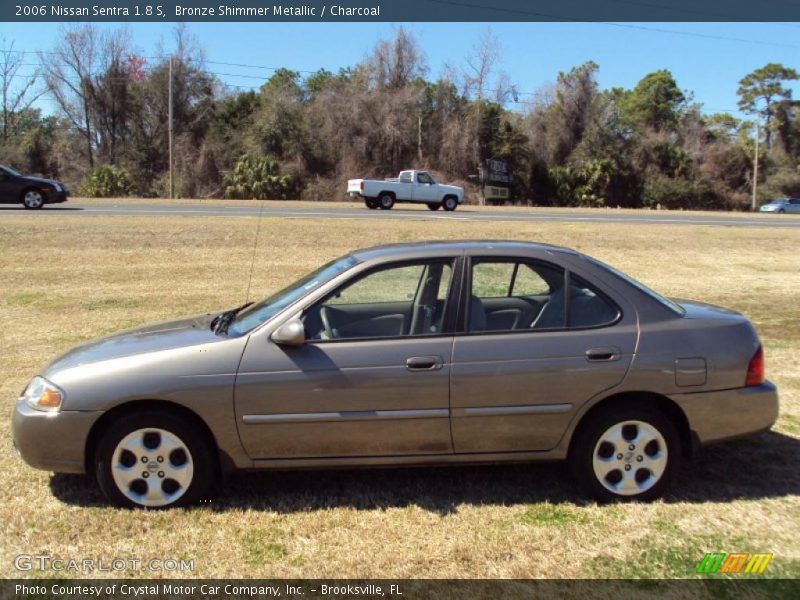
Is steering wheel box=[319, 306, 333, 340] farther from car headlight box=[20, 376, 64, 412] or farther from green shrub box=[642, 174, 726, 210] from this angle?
green shrub box=[642, 174, 726, 210]

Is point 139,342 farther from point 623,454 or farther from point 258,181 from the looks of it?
point 258,181

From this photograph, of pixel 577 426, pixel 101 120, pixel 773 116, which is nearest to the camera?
pixel 577 426

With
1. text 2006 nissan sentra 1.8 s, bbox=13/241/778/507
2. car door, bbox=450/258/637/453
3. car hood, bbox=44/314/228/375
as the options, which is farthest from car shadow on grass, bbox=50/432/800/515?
car hood, bbox=44/314/228/375

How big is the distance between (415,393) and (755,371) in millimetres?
2106

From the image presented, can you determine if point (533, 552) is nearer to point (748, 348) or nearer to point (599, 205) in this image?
point (748, 348)

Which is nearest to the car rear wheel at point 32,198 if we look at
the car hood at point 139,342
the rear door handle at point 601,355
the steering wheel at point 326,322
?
the car hood at point 139,342

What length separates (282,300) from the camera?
457 cm

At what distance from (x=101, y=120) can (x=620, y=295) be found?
175 ft

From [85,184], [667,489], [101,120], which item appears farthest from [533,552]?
[101,120]

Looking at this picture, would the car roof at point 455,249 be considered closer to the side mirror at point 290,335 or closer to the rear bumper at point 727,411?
the side mirror at point 290,335

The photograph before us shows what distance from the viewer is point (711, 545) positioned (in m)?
3.74

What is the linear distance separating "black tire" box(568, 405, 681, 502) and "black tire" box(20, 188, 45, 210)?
2101cm

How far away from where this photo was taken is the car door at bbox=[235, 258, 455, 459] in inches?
160

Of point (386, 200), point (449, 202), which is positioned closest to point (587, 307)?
point (386, 200)
